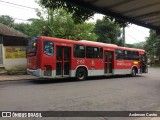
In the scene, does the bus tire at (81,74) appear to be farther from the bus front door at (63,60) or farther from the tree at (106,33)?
the tree at (106,33)

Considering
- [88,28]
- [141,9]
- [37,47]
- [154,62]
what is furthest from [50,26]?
[154,62]

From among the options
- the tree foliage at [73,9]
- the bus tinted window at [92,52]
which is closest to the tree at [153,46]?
the bus tinted window at [92,52]

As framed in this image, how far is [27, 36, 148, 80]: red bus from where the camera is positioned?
1396 cm

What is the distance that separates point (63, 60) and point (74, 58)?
3.16 feet

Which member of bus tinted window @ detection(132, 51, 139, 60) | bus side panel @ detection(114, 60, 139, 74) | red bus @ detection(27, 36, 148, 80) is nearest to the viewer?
red bus @ detection(27, 36, 148, 80)

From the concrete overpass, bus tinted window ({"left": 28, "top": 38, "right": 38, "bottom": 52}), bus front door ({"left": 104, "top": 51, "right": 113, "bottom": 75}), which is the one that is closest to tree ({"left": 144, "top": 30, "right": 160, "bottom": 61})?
bus front door ({"left": 104, "top": 51, "right": 113, "bottom": 75})

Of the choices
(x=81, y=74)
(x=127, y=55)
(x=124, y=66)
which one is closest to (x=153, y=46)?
(x=127, y=55)

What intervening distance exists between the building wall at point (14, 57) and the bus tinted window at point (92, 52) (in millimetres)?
7659

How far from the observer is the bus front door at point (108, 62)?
18.4 m

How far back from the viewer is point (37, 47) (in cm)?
1405

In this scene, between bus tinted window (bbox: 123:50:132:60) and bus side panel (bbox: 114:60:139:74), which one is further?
bus tinted window (bbox: 123:50:132:60)

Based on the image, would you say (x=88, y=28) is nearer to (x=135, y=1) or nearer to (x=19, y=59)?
(x=19, y=59)

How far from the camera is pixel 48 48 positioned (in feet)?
46.3

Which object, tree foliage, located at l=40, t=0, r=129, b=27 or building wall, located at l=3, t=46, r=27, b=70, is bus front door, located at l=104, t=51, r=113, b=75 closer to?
building wall, located at l=3, t=46, r=27, b=70
